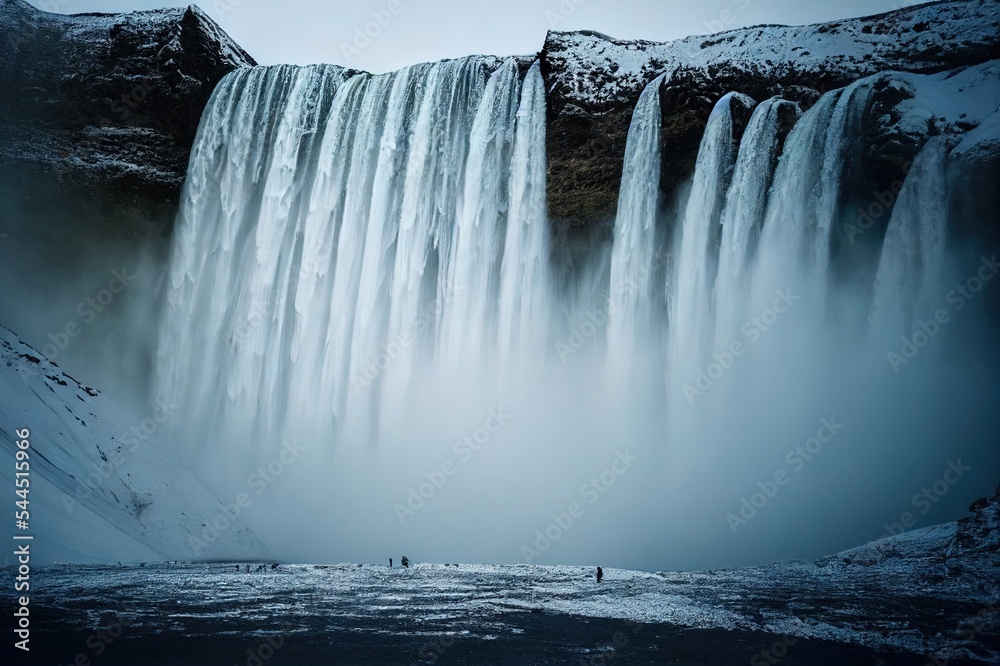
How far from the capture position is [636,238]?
80.1 feet

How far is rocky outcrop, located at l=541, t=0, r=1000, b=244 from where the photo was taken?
21.8 m

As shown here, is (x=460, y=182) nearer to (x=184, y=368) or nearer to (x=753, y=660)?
(x=184, y=368)

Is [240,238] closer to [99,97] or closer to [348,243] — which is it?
[348,243]

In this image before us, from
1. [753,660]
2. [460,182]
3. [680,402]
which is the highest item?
[460,182]

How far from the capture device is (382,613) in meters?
9.28

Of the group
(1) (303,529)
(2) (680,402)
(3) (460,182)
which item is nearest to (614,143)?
(3) (460,182)

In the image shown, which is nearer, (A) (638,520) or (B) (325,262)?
(A) (638,520)

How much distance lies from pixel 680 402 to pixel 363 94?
54.5ft

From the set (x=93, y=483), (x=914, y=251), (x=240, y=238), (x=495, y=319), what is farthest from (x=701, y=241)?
(x=93, y=483)

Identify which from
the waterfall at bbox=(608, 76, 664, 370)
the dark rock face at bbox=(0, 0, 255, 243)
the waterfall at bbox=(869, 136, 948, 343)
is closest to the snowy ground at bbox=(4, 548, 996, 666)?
the waterfall at bbox=(869, 136, 948, 343)

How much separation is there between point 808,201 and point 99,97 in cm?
2686

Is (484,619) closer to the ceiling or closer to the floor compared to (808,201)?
closer to the floor

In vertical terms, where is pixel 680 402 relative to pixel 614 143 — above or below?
below

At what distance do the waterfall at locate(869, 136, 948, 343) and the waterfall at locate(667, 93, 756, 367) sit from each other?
471 cm
